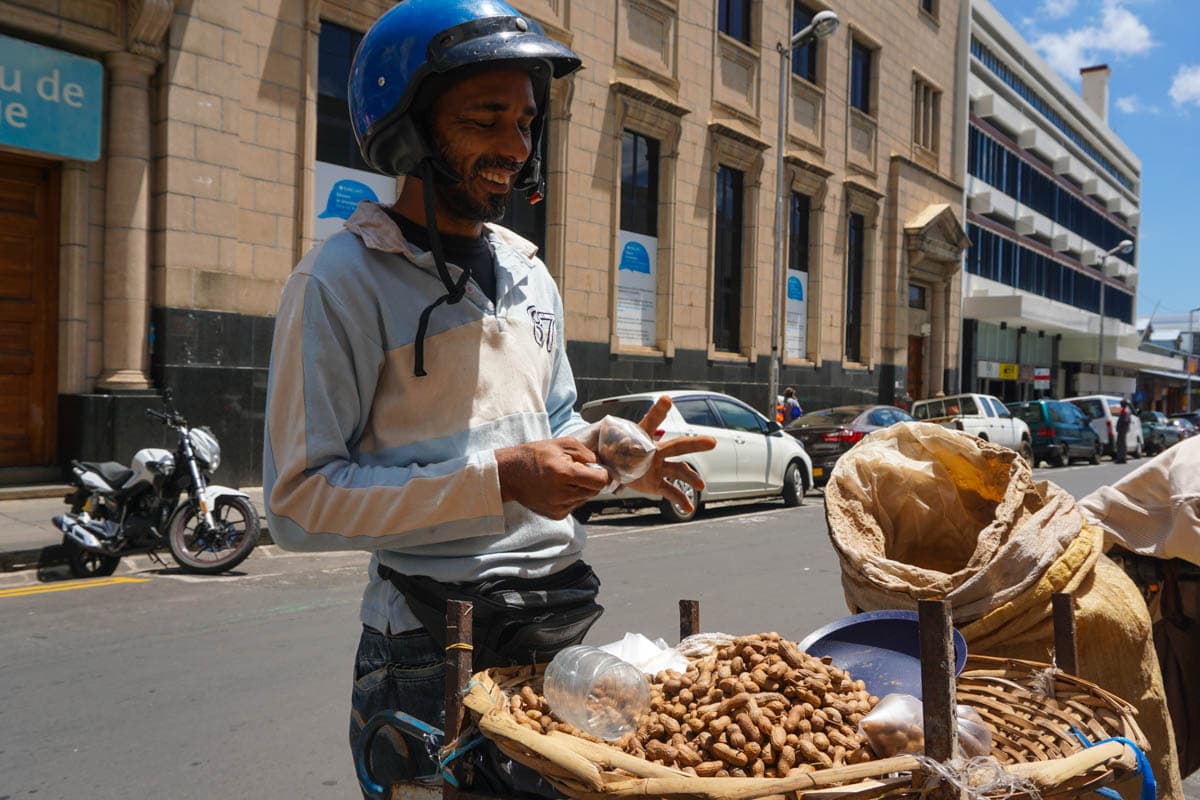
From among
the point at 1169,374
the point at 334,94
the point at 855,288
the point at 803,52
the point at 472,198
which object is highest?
the point at 803,52

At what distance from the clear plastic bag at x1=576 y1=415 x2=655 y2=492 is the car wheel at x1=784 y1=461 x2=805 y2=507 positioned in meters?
12.5

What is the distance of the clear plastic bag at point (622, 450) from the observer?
1590 mm

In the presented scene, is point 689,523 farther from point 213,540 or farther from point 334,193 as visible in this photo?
point 334,193

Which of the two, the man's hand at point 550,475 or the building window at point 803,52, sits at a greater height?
the building window at point 803,52

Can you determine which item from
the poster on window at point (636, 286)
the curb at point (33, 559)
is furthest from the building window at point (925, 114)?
the curb at point (33, 559)

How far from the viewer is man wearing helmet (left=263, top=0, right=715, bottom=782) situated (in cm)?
155

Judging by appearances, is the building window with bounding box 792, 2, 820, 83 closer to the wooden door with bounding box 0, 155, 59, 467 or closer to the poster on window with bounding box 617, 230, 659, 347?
the poster on window with bounding box 617, 230, 659, 347

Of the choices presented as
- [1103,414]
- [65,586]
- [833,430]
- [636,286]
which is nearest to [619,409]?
[833,430]

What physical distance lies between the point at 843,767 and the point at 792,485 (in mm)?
12811

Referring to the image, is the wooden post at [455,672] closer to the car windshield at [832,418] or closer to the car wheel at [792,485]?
the car wheel at [792,485]

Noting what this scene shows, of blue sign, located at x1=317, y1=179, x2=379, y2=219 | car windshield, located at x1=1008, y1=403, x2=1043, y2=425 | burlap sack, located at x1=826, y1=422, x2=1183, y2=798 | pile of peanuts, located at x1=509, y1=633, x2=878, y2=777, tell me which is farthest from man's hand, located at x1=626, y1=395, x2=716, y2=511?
car windshield, located at x1=1008, y1=403, x2=1043, y2=425

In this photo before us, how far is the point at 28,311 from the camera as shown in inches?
440

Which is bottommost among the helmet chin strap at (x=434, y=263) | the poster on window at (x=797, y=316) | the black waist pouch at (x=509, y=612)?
the black waist pouch at (x=509, y=612)

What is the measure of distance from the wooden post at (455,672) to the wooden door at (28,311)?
11.4m
